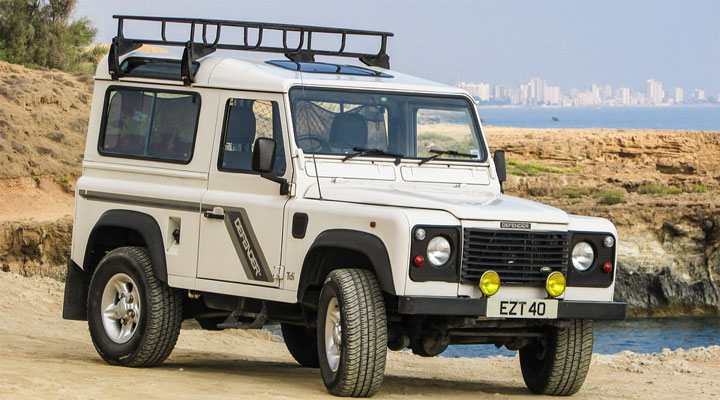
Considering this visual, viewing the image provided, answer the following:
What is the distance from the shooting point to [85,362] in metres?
10.4

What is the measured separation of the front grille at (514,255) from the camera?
26.9ft

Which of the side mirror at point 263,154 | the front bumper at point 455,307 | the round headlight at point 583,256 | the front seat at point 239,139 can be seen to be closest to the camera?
the front bumper at point 455,307

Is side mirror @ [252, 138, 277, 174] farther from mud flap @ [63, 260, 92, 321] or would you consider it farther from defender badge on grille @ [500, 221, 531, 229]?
mud flap @ [63, 260, 92, 321]

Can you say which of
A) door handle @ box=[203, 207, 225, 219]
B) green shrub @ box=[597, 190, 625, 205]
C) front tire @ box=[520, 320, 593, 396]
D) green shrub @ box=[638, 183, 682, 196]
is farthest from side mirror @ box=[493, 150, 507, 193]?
green shrub @ box=[638, 183, 682, 196]

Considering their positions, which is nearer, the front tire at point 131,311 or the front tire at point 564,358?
the front tire at point 564,358

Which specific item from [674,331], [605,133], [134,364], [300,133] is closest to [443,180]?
[300,133]

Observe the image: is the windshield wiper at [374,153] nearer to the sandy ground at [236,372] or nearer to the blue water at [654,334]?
the sandy ground at [236,372]

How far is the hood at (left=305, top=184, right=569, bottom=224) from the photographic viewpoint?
27.0ft

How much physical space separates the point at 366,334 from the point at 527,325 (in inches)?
48.3

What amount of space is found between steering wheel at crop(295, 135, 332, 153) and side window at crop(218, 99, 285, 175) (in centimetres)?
15

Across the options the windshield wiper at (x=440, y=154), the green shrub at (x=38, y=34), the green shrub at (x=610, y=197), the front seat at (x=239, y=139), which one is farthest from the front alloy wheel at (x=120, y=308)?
the green shrub at (x=38, y=34)

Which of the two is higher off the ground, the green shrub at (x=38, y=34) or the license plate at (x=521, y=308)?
the green shrub at (x=38, y=34)

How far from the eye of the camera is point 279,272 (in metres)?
8.99

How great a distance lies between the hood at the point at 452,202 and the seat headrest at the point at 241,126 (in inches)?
31.8
